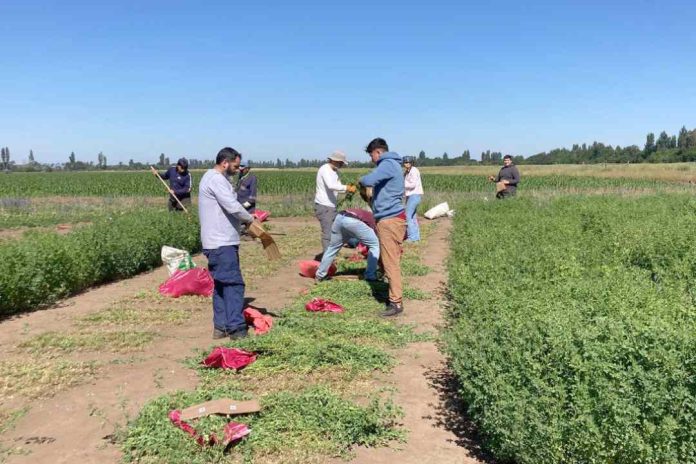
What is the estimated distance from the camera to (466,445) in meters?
3.46

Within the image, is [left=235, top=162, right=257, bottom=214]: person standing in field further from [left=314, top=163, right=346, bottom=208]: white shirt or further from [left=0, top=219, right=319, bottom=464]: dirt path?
[left=0, top=219, right=319, bottom=464]: dirt path

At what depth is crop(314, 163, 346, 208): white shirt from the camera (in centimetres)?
829

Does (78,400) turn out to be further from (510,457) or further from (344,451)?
(510,457)

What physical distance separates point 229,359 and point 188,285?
304 centimetres

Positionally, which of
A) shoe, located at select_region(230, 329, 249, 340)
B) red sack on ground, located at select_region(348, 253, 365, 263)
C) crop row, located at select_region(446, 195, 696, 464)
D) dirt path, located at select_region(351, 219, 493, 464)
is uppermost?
crop row, located at select_region(446, 195, 696, 464)

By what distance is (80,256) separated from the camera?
7.95 m

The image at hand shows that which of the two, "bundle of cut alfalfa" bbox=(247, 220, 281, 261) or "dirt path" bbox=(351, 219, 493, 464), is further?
"bundle of cut alfalfa" bbox=(247, 220, 281, 261)

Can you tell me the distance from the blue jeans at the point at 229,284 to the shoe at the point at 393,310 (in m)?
1.69

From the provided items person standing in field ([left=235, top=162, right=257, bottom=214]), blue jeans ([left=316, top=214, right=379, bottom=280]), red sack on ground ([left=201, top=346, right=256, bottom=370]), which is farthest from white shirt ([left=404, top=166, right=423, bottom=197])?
red sack on ground ([left=201, top=346, right=256, bottom=370])

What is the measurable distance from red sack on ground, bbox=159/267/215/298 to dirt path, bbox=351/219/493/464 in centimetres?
323

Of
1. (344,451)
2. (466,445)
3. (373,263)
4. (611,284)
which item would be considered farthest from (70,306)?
(611,284)

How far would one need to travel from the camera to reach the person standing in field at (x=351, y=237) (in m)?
7.64

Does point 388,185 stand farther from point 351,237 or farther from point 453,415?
point 453,415

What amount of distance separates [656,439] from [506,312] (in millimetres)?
1265
